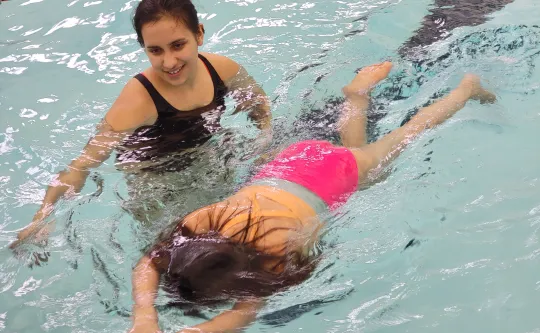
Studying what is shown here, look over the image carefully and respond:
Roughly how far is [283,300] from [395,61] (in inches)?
81.3

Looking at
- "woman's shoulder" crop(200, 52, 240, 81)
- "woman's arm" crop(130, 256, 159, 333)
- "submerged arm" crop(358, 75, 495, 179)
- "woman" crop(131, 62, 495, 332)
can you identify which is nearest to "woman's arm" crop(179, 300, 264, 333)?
"woman" crop(131, 62, 495, 332)

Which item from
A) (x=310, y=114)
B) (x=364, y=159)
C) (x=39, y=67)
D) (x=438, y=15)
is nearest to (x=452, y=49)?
(x=438, y=15)

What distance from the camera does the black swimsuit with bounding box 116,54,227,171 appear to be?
3.09m

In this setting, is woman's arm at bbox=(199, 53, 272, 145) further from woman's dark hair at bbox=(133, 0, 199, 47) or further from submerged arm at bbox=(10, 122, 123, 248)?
submerged arm at bbox=(10, 122, 123, 248)

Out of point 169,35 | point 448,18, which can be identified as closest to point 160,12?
point 169,35

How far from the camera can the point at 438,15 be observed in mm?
4527

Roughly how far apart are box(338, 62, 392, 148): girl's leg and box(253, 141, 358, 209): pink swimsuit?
1.03 ft

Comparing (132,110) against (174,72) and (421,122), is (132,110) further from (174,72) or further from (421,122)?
(421,122)

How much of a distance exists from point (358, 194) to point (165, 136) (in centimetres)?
101

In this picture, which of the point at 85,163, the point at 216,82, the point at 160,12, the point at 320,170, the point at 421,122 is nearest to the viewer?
the point at 320,170

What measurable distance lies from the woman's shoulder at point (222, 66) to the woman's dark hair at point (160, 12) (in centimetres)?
42

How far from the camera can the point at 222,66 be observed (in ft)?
11.3

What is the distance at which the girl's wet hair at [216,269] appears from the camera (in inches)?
81.7

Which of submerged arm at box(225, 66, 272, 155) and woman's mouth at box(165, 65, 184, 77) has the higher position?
woman's mouth at box(165, 65, 184, 77)
